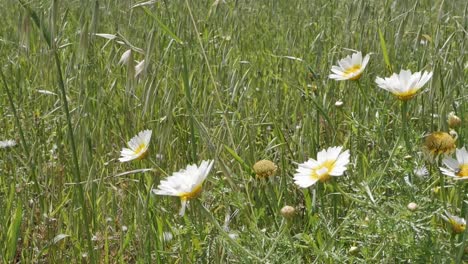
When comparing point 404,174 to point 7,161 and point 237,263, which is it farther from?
point 7,161

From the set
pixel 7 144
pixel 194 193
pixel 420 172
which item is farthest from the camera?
pixel 7 144

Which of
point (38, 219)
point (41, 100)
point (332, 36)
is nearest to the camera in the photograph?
point (38, 219)

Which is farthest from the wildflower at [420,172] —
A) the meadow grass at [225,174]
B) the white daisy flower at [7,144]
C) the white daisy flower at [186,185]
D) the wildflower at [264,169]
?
the white daisy flower at [7,144]

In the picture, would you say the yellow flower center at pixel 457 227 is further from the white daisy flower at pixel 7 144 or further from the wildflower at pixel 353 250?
the white daisy flower at pixel 7 144

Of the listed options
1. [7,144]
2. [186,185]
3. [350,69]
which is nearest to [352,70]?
[350,69]

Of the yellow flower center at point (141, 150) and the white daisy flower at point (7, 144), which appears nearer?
the yellow flower center at point (141, 150)

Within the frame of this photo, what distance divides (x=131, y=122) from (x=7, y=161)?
32cm

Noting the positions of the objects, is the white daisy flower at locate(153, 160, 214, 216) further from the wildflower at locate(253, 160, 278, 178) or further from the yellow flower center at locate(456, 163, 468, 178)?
the yellow flower center at locate(456, 163, 468, 178)

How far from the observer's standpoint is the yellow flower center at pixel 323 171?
2.77 feet

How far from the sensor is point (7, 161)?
150 centimetres

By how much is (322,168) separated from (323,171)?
20 millimetres

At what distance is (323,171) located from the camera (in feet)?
2.78

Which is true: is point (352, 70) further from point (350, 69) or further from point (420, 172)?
point (420, 172)

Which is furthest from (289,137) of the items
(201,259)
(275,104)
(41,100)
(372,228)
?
(41,100)
